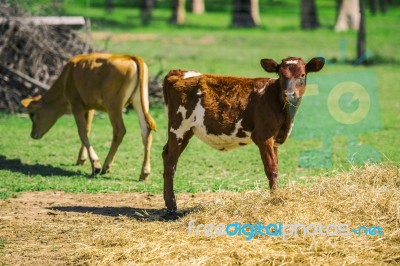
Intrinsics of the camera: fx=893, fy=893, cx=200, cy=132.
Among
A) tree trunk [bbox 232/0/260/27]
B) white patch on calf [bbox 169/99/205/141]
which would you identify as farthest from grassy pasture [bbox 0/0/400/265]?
tree trunk [bbox 232/0/260/27]

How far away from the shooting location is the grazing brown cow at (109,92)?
11.9 m

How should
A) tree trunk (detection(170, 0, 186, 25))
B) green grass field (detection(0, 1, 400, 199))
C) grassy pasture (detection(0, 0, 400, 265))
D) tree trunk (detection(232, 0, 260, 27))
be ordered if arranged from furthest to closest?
1. tree trunk (detection(170, 0, 186, 25))
2. tree trunk (detection(232, 0, 260, 27))
3. green grass field (detection(0, 1, 400, 199))
4. grassy pasture (detection(0, 0, 400, 265))

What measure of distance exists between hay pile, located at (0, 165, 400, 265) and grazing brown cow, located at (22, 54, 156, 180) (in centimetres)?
219

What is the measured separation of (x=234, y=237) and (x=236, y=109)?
1.72 m

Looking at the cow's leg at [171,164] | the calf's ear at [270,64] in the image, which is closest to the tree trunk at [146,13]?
the cow's leg at [171,164]

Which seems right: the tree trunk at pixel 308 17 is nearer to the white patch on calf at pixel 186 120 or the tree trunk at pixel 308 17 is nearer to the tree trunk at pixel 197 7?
the tree trunk at pixel 197 7

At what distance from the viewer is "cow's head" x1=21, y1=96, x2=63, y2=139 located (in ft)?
43.0

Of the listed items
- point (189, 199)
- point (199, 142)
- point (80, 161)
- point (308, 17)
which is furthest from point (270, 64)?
point (308, 17)

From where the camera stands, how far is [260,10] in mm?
50000

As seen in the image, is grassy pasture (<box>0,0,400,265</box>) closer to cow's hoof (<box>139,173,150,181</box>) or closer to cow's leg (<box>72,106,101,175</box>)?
cow's hoof (<box>139,173,150,181</box>)

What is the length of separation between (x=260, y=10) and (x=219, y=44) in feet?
62.3

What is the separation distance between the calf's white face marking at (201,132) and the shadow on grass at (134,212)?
73 cm

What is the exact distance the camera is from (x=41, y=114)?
43.1ft

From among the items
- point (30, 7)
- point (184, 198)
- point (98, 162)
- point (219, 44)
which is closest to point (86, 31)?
point (30, 7)
